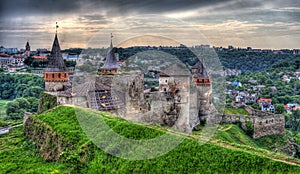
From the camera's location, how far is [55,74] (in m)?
30.3

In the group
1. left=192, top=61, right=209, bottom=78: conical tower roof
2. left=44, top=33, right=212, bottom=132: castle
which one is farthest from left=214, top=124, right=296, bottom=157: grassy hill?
left=192, top=61, right=209, bottom=78: conical tower roof

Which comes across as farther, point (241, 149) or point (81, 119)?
point (81, 119)

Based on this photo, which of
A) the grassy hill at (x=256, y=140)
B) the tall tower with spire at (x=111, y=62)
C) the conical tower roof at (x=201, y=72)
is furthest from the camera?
the tall tower with spire at (x=111, y=62)

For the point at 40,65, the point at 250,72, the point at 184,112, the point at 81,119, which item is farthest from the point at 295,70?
the point at 81,119

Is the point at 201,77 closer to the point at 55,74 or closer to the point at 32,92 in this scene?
the point at 55,74

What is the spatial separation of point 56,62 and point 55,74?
1.29 metres

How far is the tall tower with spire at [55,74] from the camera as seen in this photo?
3030 centimetres

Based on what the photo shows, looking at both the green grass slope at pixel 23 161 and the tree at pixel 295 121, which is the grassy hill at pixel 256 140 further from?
the tree at pixel 295 121

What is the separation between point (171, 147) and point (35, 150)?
9305 mm

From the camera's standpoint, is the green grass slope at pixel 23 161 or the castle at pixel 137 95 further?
the castle at pixel 137 95

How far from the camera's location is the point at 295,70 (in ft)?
352

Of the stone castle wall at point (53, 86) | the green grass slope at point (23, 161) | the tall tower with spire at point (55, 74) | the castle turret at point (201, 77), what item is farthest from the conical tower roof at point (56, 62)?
the castle turret at point (201, 77)

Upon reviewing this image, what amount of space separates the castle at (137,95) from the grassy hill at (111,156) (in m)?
2.40

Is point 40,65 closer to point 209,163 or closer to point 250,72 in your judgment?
point 250,72
